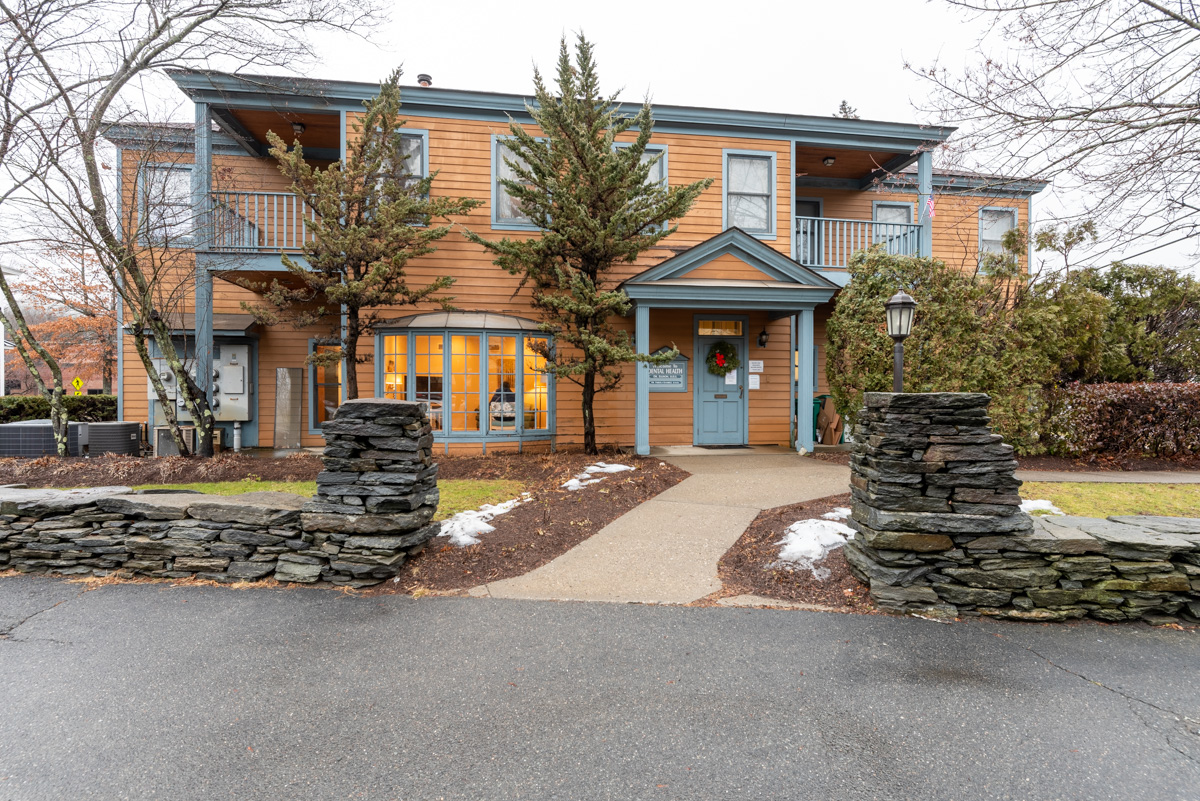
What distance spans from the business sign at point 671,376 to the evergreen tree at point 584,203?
1795 millimetres

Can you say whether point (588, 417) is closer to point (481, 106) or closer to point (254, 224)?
point (481, 106)

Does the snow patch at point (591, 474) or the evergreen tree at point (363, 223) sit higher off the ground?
the evergreen tree at point (363, 223)

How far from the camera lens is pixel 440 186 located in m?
10.4

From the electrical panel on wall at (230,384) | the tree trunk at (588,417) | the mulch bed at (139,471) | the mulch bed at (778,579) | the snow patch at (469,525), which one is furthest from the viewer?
the electrical panel on wall at (230,384)

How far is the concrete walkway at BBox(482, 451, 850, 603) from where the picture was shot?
422 centimetres

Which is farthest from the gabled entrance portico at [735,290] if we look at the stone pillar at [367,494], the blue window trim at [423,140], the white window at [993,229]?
the white window at [993,229]

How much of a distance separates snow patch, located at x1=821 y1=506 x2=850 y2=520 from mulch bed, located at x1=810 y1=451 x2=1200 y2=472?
4.27 meters

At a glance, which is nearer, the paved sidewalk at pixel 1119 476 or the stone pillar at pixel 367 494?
the stone pillar at pixel 367 494

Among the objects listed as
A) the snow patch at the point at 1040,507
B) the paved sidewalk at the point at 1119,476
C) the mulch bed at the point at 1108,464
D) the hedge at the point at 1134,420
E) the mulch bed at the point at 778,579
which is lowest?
the mulch bed at the point at 778,579

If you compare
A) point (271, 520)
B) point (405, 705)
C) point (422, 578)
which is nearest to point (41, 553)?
point (271, 520)

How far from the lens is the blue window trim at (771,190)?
11266 millimetres

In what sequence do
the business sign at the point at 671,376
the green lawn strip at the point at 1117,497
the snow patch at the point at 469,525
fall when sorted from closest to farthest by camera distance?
1. the snow patch at the point at 469,525
2. the green lawn strip at the point at 1117,497
3. the business sign at the point at 671,376

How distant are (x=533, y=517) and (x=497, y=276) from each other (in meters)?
6.10

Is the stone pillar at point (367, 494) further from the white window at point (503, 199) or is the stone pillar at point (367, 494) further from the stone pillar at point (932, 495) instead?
the white window at point (503, 199)
